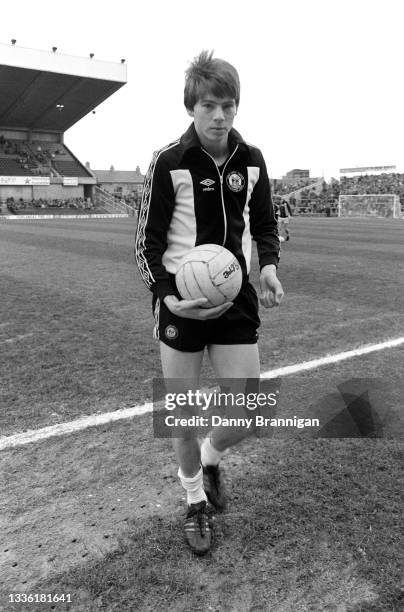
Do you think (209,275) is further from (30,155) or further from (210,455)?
(30,155)

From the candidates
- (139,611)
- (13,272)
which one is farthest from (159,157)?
(13,272)

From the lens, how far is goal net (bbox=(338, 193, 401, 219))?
45.1 metres

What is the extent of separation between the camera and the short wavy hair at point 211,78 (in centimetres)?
237

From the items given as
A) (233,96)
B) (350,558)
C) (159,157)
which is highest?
(233,96)

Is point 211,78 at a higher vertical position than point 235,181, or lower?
higher

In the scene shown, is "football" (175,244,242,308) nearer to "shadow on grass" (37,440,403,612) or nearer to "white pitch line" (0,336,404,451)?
"shadow on grass" (37,440,403,612)

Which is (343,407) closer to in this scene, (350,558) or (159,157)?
(350,558)

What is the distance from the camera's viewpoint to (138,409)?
164 inches

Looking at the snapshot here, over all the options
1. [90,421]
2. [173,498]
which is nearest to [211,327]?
[173,498]

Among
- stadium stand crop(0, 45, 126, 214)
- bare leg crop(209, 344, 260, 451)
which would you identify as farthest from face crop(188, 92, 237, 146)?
stadium stand crop(0, 45, 126, 214)

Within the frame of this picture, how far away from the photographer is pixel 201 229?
8.43 feet

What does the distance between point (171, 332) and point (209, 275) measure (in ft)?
1.18

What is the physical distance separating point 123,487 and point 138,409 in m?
1.08

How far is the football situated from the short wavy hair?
692mm
